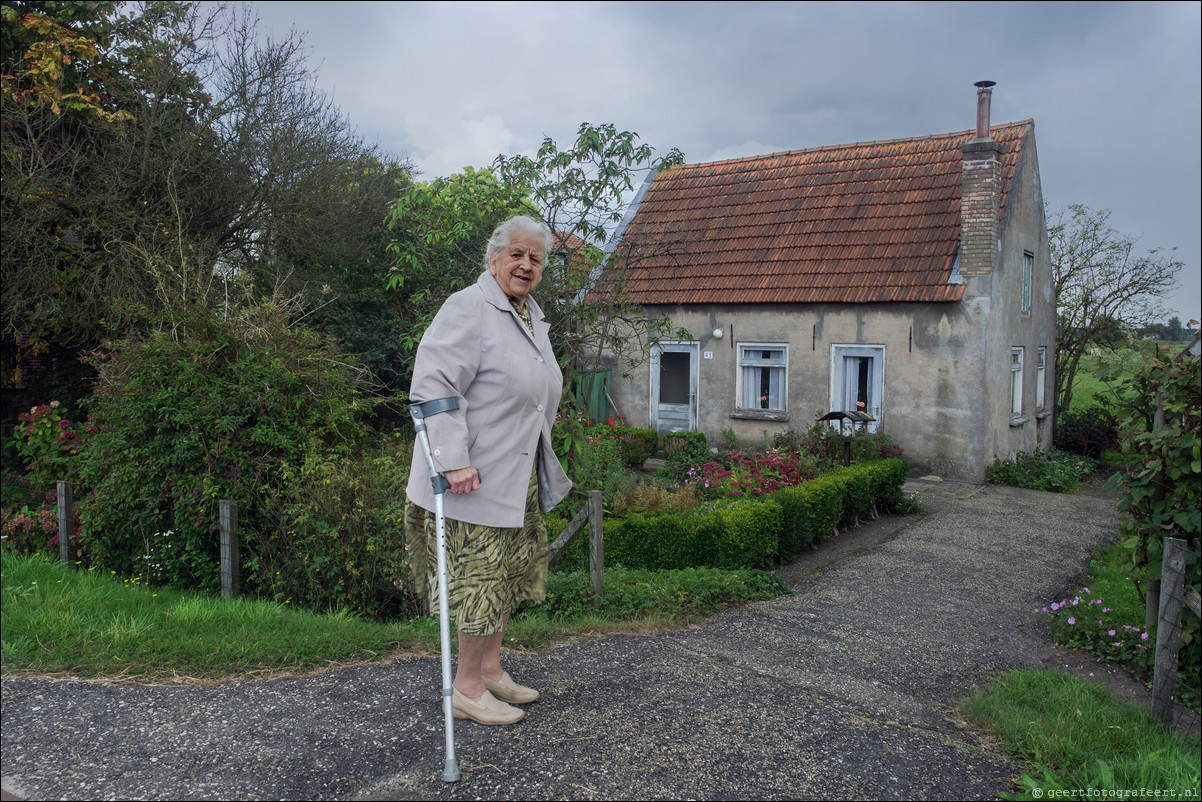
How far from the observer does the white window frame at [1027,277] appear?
1614 cm

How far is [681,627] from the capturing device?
5605 millimetres

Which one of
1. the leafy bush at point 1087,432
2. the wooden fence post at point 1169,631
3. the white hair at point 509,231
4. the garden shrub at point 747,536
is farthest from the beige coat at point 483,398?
the leafy bush at point 1087,432

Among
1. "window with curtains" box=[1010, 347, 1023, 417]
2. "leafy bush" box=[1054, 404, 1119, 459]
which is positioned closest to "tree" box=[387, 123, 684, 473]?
"window with curtains" box=[1010, 347, 1023, 417]

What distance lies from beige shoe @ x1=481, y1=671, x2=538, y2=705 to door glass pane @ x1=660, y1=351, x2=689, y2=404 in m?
13.1

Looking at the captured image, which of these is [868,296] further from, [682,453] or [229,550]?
[229,550]

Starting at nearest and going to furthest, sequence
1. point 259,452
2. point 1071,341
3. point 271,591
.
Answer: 1. point 271,591
2. point 259,452
3. point 1071,341

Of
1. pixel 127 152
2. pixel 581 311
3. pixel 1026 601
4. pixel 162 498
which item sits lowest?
pixel 1026 601

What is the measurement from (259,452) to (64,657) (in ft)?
9.34

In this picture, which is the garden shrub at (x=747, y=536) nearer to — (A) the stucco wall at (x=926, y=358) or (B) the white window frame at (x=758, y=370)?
(A) the stucco wall at (x=926, y=358)

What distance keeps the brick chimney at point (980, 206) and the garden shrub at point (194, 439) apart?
10.4 m

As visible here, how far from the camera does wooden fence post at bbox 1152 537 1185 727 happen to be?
4062 millimetres

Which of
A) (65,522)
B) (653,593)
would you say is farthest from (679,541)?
(65,522)

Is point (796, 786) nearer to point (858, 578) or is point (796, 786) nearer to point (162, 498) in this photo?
point (858, 578)

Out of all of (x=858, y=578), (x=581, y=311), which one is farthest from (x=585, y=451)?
(x=858, y=578)
